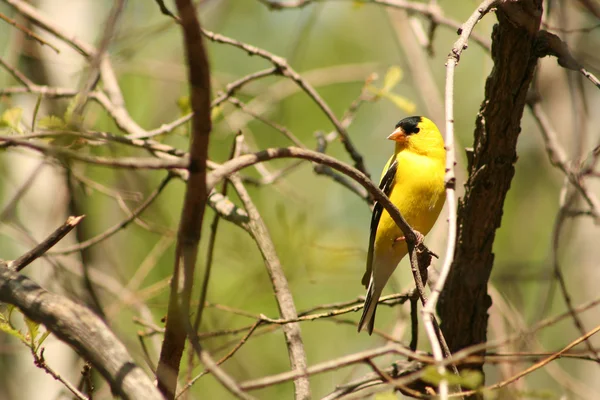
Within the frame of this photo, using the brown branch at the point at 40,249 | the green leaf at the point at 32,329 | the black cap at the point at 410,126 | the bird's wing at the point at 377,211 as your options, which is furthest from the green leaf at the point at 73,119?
the black cap at the point at 410,126

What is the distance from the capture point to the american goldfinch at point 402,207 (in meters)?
3.86

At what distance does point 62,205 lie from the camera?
5.83m

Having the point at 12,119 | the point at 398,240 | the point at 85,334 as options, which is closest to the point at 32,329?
the point at 85,334

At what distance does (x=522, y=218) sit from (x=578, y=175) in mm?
7641

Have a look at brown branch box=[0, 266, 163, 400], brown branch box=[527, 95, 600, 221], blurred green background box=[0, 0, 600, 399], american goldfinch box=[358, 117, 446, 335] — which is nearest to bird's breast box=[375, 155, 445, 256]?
american goldfinch box=[358, 117, 446, 335]

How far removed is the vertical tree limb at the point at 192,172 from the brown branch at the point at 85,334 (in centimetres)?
19

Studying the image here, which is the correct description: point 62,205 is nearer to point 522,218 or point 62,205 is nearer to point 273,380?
point 273,380

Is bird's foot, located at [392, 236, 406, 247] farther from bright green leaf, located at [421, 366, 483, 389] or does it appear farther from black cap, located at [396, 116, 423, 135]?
bright green leaf, located at [421, 366, 483, 389]

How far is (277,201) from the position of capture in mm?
7441

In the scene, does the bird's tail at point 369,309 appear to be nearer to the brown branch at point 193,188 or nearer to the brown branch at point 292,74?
the brown branch at point 292,74

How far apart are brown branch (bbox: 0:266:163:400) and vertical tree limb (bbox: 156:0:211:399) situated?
19 cm

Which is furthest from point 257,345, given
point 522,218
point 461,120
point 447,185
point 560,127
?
point 447,185

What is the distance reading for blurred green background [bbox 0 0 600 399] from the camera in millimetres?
4453

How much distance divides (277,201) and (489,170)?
15.3 ft
